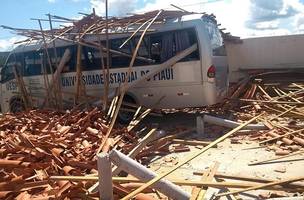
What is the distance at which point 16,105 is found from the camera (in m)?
14.5

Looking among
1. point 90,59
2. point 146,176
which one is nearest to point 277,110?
point 90,59

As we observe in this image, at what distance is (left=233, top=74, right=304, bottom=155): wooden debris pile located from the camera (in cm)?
844

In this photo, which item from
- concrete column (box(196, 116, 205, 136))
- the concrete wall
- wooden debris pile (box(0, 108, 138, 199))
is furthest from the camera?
the concrete wall

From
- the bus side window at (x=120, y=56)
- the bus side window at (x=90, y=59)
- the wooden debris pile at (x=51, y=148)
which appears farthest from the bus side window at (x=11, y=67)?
the bus side window at (x=120, y=56)

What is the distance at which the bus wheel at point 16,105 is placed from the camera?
14209 mm

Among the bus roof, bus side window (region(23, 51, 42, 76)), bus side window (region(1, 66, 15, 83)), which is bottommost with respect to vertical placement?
bus side window (region(1, 66, 15, 83))

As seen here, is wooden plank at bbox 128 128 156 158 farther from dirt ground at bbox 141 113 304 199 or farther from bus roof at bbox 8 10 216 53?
bus roof at bbox 8 10 216 53

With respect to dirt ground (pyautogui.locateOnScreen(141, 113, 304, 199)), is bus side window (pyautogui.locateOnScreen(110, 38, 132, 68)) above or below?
above

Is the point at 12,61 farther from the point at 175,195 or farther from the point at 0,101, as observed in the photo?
the point at 175,195

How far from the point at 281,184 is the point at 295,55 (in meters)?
12.8

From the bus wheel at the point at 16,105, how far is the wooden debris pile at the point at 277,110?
6.95m

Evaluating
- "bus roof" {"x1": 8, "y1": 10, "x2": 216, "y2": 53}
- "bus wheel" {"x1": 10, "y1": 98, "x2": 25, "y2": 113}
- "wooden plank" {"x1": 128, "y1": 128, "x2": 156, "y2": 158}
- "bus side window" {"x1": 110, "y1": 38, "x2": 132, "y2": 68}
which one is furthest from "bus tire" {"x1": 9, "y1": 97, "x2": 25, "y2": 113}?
"wooden plank" {"x1": 128, "y1": 128, "x2": 156, "y2": 158}

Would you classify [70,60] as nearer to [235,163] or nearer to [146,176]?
[235,163]

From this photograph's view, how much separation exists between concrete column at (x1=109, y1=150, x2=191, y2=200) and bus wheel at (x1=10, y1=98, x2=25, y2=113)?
9946mm
